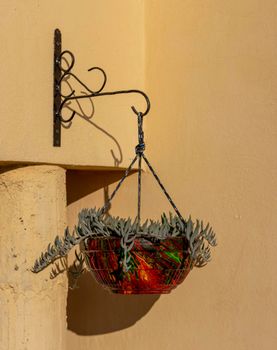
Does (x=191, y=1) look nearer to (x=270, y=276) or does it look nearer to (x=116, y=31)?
(x=116, y=31)

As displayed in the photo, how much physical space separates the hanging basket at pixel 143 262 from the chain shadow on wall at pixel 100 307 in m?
0.59

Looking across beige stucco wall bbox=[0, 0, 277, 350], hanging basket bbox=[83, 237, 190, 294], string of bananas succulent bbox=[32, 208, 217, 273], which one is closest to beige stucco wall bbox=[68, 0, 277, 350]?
beige stucco wall bbox=[0, 0, 277, 350]

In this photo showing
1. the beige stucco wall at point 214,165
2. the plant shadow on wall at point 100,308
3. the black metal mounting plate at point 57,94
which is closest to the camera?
the black metal mounting plate at point 57,94

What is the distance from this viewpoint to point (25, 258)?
7.63 feet

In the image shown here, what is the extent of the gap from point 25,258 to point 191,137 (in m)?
0.76

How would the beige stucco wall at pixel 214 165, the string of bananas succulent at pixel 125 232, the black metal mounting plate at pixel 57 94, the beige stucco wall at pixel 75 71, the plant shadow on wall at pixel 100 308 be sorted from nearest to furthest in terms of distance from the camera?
the string of bananas succulent at pixel 125 232, the beige stucco wall at pixel 75 71, the black metal mounting plate at pixel 57 94, the beige stucco wall at pixel 214 165, the plant shadow on wall at pixel 100 308

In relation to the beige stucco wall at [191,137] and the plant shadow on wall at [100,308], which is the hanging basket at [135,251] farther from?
the plant shadow on wall at [100,308]

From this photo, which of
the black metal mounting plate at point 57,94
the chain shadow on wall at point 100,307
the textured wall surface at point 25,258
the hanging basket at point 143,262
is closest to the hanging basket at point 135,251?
the hanging basket at point 143,262

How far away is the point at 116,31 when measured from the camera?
2752 millimetres

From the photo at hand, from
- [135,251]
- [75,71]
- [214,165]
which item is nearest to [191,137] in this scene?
[214,165]

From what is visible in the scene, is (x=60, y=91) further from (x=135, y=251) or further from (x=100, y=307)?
(x=100, y=307)

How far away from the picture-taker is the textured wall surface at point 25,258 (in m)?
2.32

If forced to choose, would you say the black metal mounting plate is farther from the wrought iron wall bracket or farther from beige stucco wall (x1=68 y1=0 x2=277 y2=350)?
beige stucco wall (x1=68 y1=0 x2=277 y2=350)

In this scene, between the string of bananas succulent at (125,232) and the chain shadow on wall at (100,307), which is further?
the chain shadow on wall at (100,307)
